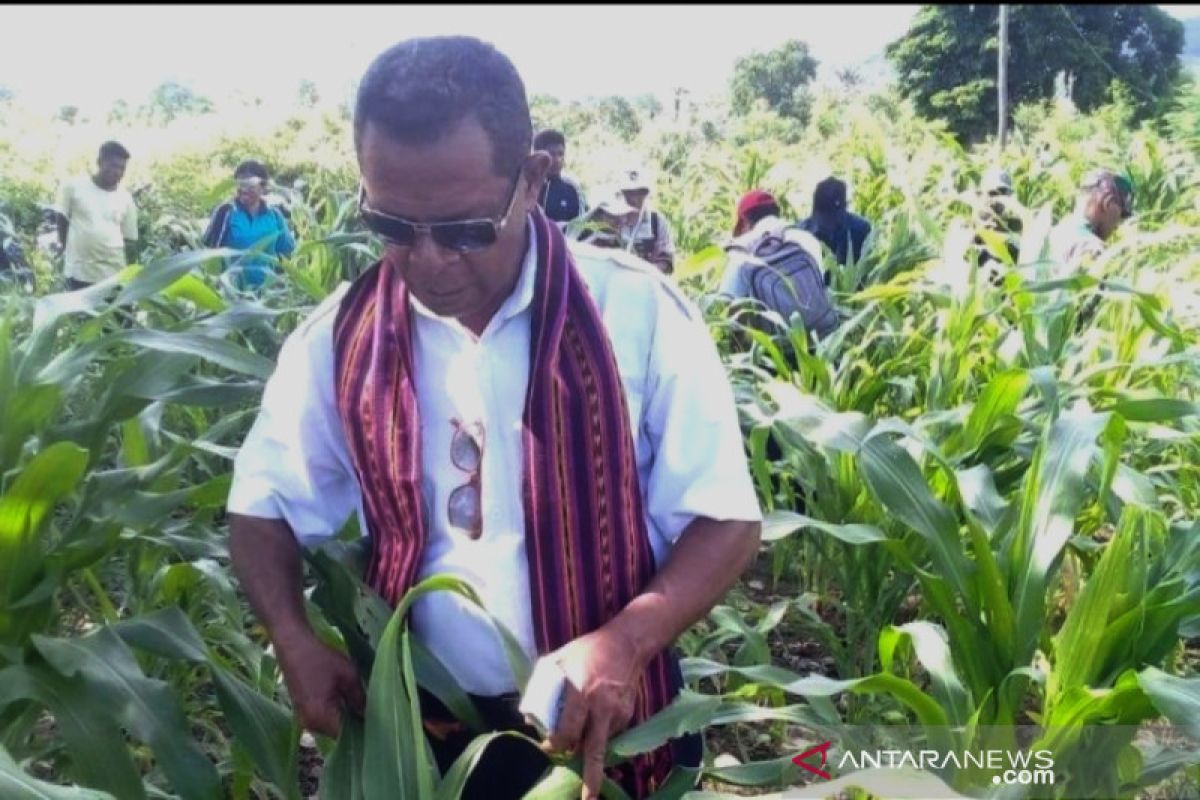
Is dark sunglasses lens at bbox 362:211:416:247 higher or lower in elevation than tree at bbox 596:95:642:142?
higher

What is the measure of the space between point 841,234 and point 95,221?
11.8 feet

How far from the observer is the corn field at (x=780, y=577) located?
126 centimetres

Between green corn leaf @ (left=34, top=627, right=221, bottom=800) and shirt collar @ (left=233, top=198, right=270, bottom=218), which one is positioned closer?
green corn leaf @ (left=34, top=627, right=221, bottom=800)

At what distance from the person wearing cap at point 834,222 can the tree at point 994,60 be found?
92.8 feet

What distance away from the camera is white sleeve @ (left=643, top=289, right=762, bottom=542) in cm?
117

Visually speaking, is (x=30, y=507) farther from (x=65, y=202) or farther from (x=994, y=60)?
(x=994, y=60)

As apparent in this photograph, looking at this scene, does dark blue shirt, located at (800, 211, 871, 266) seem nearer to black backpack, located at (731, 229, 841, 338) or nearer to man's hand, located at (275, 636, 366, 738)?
black backpack, located at (731, 229, 841, 338)

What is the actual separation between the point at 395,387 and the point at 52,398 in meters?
0.53

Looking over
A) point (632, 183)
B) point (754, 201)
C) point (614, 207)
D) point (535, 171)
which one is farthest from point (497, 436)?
point (632, 183)

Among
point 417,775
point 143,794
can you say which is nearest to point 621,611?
point 417,775

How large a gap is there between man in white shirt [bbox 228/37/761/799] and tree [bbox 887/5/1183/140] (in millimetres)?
31927

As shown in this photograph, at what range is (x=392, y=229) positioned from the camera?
111 cm

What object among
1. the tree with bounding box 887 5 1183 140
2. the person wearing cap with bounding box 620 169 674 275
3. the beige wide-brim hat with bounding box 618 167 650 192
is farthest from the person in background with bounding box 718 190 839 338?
the tree with bounding box 887 5 1183 140

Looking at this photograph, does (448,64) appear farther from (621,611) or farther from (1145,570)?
(1145,570)
